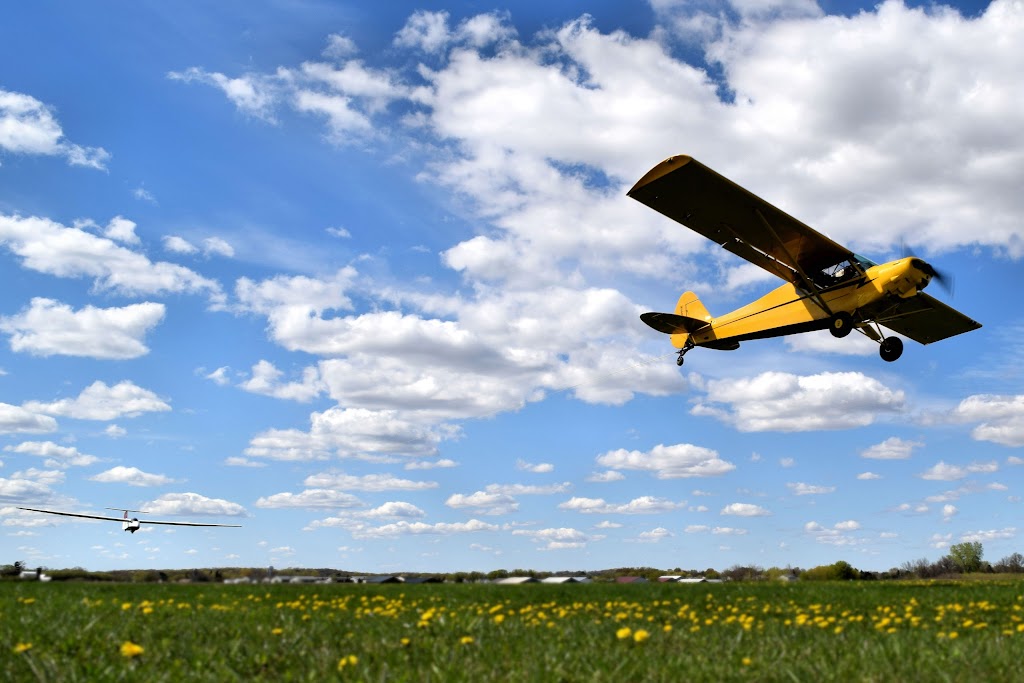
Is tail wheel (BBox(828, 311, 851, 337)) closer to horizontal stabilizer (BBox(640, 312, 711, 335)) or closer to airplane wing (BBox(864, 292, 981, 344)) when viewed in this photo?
airplane wing (BBox(864, 292, 981, 344))

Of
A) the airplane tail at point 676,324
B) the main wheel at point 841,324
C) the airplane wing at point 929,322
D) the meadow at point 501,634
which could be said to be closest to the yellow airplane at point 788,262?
the main wheel at point 841,324

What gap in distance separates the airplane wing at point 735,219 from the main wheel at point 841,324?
1.67 metres

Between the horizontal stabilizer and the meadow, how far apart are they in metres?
22.3

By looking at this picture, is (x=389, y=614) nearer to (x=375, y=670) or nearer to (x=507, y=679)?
(x=375, y=670)

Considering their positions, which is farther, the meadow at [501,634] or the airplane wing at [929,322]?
the airplane wing at [929,322]

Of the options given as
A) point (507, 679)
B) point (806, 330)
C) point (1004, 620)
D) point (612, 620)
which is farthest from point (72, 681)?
point (806, 330)

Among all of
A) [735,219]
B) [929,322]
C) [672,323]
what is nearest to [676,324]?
[672,323]

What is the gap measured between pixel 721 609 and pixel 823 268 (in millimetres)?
20471

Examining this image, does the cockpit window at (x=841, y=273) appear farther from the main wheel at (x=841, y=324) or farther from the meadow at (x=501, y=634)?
the meadow at (x=501, y=634)

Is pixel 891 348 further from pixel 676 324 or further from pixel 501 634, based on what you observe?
pixel 501 634

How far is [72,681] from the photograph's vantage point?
544 centimetres

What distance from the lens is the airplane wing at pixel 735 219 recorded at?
23.9 m

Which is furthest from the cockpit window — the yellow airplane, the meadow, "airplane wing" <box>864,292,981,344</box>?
the meadow

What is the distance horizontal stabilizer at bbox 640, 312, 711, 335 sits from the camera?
107 ft
